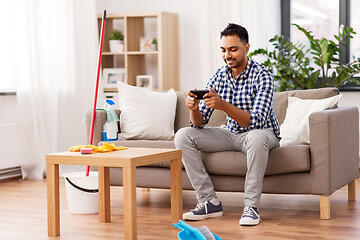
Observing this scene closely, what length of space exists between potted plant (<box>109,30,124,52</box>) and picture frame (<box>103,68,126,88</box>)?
180 mm

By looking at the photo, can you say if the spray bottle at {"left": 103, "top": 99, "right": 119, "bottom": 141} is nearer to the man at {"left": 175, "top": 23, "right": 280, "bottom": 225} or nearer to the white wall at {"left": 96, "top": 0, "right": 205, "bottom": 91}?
the man at {"left": 175, "top": 23, "right": 280, "bottom": 225}

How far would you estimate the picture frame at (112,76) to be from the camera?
212 inches

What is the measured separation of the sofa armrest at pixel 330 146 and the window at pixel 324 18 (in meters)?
1.66

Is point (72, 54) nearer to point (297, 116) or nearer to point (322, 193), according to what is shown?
point (297, 116)

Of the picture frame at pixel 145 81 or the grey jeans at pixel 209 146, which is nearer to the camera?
the grey jeans at pixel 209 146

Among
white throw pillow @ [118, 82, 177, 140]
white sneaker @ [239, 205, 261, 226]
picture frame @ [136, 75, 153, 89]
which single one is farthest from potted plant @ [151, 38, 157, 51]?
white sneaker @ [239, 205, 261, 226]

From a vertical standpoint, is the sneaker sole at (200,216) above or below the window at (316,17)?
below

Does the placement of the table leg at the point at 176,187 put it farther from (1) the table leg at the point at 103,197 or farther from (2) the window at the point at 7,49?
(2) the window at the point at 7,49

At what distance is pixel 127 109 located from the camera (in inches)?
153

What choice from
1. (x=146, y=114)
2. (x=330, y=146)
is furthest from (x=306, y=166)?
(x=146, y=114)

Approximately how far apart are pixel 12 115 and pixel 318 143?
2.69 metres

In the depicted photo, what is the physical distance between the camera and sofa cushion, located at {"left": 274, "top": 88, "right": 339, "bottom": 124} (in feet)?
11.9

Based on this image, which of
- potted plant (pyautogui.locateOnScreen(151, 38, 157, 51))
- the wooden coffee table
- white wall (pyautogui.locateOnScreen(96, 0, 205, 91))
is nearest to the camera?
the wooden coffee table

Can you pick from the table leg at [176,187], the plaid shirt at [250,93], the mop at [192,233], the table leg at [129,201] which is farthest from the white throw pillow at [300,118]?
the table leg at [129,201]
